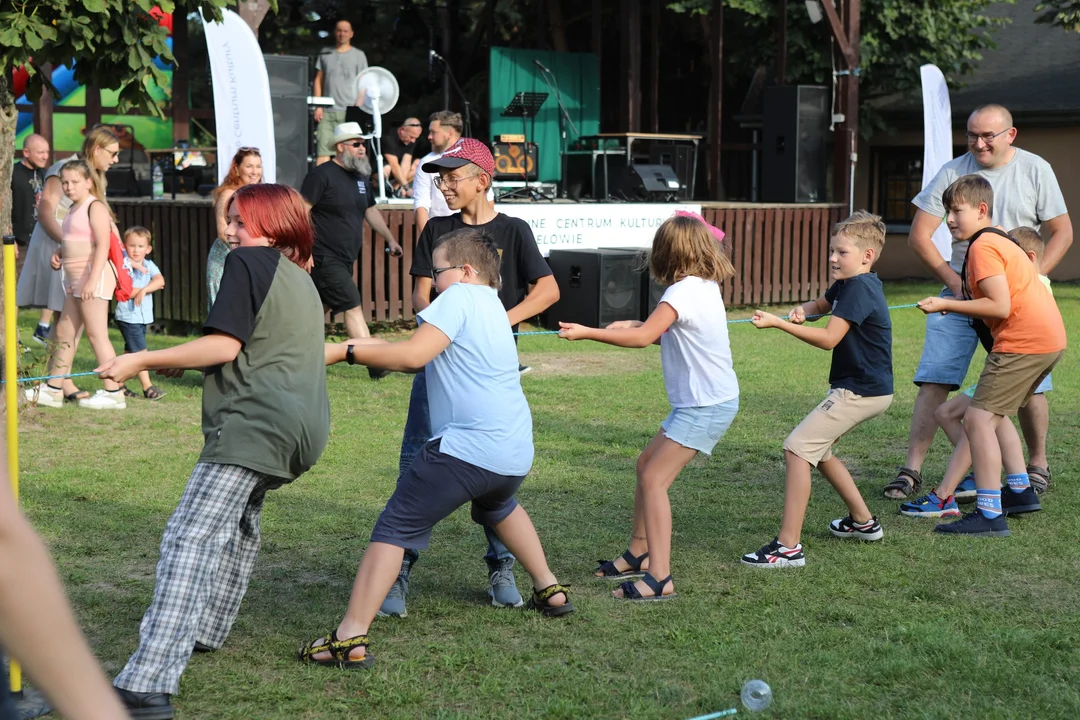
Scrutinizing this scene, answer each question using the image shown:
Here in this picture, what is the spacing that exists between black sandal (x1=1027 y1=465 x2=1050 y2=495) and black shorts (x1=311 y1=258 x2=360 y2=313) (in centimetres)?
541

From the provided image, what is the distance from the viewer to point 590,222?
14398mm

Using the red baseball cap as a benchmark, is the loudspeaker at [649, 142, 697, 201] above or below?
above

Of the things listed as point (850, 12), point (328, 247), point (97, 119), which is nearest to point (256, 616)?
point (328, 247)

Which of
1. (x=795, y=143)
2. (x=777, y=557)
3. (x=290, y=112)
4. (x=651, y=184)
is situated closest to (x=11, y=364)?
(x=777, y=557)

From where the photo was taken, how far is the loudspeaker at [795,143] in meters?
17.1

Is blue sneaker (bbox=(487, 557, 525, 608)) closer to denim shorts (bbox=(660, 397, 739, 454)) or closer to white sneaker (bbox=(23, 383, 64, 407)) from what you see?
denim shorts (bbox=(660, 397, 739, 454))

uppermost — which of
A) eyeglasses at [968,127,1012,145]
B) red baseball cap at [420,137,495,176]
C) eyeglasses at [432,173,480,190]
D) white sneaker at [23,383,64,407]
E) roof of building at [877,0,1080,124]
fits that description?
roof of building at [877,0,1080,124]

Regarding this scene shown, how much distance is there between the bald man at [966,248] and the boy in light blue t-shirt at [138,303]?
5.33 meters

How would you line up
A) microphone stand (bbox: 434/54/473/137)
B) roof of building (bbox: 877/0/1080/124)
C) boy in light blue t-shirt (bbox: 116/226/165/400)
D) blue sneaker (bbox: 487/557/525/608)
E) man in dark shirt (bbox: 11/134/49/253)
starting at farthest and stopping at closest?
1. roof of building (bbox: 877/0/1080/124)
2. microphone stand (bbox: 434/54/473/137)
3. man in dark shirt (bbox: 11/134/49/253)
4. boy in light blue t-shirt (bbox: 116/226/165/400)
5. blue sneaker (bbox: 487/557/525/608)

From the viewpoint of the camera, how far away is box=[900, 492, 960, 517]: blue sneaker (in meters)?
5.88

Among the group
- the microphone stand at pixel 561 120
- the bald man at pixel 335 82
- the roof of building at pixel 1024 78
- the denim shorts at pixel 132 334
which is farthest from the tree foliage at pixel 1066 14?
the denim shorts at pixel 132 334

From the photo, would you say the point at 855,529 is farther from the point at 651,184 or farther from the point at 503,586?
the point at 651,184

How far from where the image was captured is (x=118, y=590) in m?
4.66

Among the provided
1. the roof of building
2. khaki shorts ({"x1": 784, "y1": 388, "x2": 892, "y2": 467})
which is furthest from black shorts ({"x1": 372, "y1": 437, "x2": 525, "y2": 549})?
the roof of building
